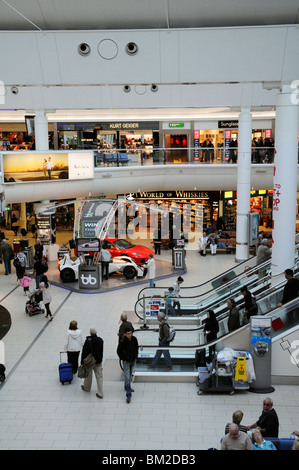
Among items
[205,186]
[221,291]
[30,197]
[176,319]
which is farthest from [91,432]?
[205,186]

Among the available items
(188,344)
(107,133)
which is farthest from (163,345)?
Result: (107,133)

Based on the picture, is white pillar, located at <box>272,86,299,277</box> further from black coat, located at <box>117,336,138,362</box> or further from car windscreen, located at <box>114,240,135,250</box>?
car windscreen, located at <box>114,240,135,250</box>

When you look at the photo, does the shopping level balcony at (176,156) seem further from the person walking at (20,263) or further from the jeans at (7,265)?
the person walking at (20,263)

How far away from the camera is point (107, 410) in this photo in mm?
10742

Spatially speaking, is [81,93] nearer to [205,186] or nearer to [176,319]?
[205,186]

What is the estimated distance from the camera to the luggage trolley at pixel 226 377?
11438mm

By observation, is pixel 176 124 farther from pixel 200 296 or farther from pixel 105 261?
pixel 200 296

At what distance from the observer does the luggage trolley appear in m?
11.4

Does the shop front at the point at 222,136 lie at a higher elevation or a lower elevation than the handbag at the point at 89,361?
higher

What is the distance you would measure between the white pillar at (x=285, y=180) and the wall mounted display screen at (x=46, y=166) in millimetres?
12888

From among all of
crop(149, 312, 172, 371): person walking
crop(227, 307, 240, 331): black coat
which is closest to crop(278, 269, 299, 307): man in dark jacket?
crop(227, 307, 240, 331): black coat

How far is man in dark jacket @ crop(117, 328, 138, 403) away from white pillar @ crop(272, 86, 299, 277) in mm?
5087

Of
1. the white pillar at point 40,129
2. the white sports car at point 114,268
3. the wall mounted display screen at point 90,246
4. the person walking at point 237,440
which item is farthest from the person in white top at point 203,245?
the person walking at point 237,440

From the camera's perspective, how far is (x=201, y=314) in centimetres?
1548
